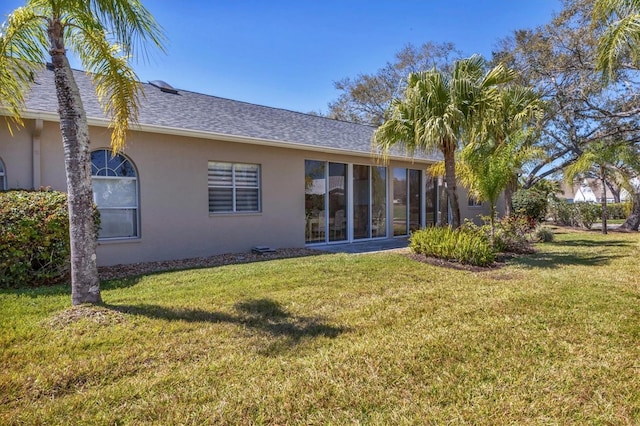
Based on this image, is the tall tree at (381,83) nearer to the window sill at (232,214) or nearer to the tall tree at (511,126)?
the tall tree at (511,126)

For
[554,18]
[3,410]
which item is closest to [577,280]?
[3,410]

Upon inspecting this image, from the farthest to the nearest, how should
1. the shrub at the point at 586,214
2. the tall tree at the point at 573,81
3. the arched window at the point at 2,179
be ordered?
the shrub at the point at 586,214 → the tall tree at the point at 573,81 → the arched window at the point at 2,179

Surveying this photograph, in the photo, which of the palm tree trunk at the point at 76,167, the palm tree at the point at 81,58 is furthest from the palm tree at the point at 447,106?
the palm tree trunk at the point at 76,167

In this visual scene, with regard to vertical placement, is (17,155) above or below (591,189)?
below

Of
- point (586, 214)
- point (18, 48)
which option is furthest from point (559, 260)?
point (586, 214)

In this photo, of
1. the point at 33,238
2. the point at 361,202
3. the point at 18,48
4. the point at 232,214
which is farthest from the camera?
the point at 361,202

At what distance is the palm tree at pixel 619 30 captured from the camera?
21.5 feet

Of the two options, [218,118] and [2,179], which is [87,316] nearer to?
[2,179]

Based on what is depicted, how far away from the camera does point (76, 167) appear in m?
4.73

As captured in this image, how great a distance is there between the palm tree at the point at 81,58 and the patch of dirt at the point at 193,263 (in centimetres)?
290

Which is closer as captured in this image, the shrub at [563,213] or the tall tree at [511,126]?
the tall tree at [511,126]

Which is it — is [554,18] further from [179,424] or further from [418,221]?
[179,424]

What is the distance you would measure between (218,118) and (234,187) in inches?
87.0

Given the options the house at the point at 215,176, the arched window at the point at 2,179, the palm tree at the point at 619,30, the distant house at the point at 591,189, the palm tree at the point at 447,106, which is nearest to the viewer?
the palm tree at the point at 619,30
